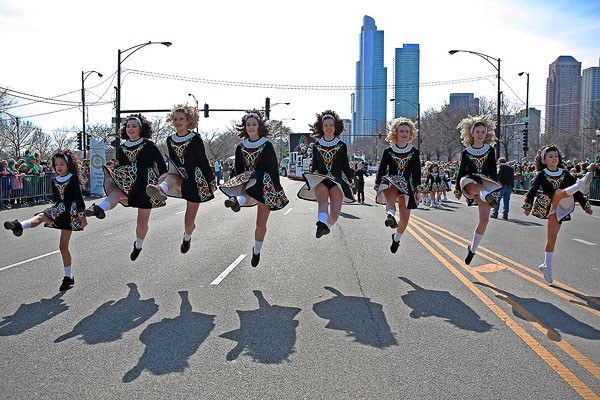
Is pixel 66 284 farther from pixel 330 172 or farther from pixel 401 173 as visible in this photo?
pixel 401 173

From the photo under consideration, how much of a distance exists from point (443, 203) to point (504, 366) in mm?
21585

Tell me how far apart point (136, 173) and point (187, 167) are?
0.69m

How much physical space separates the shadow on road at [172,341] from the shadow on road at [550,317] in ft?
11.3

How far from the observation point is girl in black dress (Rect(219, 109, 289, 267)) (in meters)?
6.91

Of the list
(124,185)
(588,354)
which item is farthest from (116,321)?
(588,354)

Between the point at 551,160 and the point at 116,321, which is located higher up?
the point at 551,160

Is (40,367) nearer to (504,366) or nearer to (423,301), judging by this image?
(504,366)

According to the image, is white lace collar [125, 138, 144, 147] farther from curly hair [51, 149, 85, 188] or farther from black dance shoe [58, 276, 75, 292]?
black dance shoe [58, 276, 75, 292]

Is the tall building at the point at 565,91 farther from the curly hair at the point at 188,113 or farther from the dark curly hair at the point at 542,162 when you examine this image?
the curly hair at the point at 188,113

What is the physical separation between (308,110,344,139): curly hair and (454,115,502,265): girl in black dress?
1.86 m

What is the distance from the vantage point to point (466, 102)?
59344 mm

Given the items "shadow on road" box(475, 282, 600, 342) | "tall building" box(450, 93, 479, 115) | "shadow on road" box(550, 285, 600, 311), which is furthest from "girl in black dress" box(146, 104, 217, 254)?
"tall building" box(450, 93, 479, 115)

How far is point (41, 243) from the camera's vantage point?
11.1 meters

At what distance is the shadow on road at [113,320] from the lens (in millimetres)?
4988
